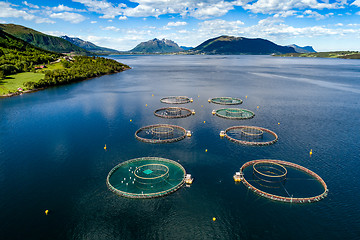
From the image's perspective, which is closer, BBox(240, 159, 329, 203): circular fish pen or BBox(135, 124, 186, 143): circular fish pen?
BBox(240, 159, 329, 203): circular fish pen

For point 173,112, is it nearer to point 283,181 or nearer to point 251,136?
point 251,136

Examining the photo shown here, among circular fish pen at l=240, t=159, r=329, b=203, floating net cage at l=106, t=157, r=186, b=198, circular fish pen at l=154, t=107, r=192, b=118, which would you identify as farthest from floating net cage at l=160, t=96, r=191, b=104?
circular fish pen at l=240, t=159, r=329, b=203

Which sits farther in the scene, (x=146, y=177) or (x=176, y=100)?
(x=176, y=100)

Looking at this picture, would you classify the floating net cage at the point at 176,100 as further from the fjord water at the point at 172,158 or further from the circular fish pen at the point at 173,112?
the fjord water at the point at 172,158

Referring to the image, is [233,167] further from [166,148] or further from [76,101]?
[76,101]

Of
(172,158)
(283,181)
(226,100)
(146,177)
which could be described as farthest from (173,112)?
(283,181)

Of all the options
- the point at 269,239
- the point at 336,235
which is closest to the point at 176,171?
Result: the point at 269,239

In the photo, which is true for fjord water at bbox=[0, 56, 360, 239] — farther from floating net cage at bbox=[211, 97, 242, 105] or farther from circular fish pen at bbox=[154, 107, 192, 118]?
floating net cage at bbox=[211, 97, 242, 105]
